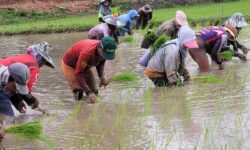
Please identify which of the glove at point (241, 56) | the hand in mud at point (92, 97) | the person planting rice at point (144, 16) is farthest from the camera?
the person planting rice at point (144, 16)

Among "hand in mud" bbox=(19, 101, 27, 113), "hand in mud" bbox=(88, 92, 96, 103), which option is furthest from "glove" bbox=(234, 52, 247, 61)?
"hand in mud" bbox=(19, 101, 27, 113)

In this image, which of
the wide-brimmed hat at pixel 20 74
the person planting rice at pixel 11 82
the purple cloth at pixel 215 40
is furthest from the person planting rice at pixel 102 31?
the wide-brimmed hat at pixel 20 74

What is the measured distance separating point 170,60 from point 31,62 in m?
1.95

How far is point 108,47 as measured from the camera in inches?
203

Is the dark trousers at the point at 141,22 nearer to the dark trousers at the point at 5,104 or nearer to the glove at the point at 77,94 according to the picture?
the glove at the point at 77,94

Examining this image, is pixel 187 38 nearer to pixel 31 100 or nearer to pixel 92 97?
pixel 92 97

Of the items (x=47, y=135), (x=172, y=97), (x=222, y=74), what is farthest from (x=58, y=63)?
(x=47, y=135)

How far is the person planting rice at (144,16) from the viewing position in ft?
40.8

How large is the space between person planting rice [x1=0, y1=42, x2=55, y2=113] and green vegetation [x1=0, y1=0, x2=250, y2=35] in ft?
25.9

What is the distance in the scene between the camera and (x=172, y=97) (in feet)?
19.0

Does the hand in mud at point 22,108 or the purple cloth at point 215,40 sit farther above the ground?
the hand in mud at point 22,108

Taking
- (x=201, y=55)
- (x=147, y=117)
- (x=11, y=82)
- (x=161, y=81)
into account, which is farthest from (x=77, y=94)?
(x=201, y=55)

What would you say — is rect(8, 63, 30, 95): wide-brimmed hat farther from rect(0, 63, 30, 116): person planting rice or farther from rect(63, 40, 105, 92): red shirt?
rect(63, 40, 105, 92): red shirt

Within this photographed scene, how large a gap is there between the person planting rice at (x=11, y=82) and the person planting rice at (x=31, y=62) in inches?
6.6
